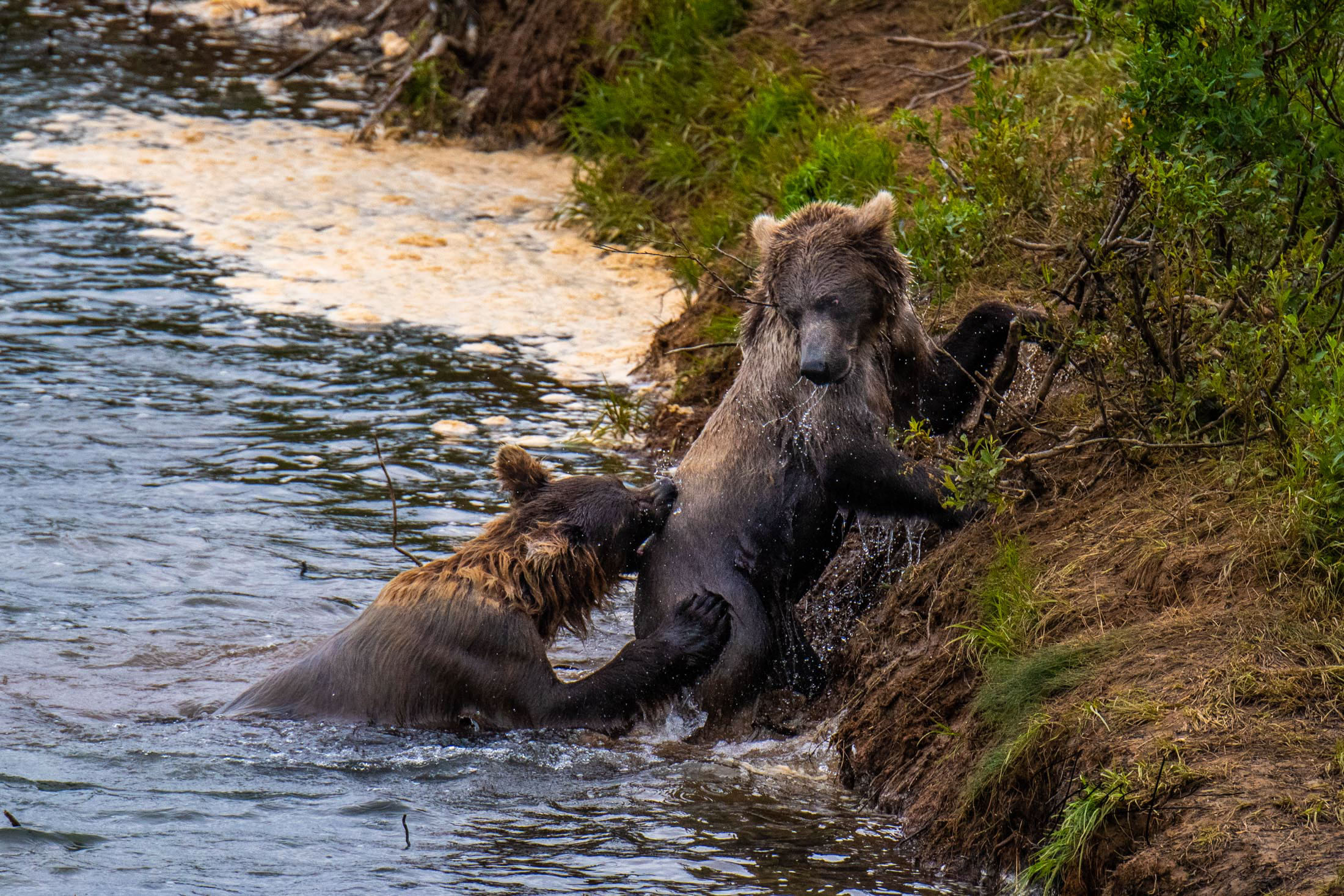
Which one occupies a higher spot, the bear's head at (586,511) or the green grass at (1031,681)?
the green grass at (1031,681)

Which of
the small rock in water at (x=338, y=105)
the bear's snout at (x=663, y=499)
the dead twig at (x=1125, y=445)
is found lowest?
the small rock in water at (x=338, y=105)

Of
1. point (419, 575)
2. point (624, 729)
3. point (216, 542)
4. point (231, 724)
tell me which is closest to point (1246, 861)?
point (624, 729)

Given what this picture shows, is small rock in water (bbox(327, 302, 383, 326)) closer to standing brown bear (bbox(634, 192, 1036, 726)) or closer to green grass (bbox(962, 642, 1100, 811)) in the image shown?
standing brown bear (bbox(634, 192, 1036, 726))

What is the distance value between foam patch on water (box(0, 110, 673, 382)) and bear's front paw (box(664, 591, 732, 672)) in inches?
158

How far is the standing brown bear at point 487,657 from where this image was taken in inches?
225

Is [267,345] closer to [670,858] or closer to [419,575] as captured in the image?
[419,575]

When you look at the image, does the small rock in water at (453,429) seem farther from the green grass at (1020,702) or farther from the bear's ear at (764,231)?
the green grass at (1020,702)

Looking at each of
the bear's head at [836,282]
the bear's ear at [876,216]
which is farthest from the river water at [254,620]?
the bear's ear at [876,216]

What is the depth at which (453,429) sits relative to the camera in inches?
349

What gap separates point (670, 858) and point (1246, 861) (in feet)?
5.56

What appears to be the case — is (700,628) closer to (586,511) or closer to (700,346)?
(586,511)

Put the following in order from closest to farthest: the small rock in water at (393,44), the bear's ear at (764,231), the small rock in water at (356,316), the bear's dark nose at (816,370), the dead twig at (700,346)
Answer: the bear's dark nose at (816,370), the bear's ear at (764,231), the dead twig at (700,346), the small rock in water at (356,316), the small rock in water at (393,44)

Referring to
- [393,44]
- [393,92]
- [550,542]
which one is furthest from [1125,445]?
[393,44]

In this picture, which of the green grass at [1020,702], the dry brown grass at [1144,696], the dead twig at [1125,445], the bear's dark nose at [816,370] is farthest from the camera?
the bear's dark nose at [816,370]
